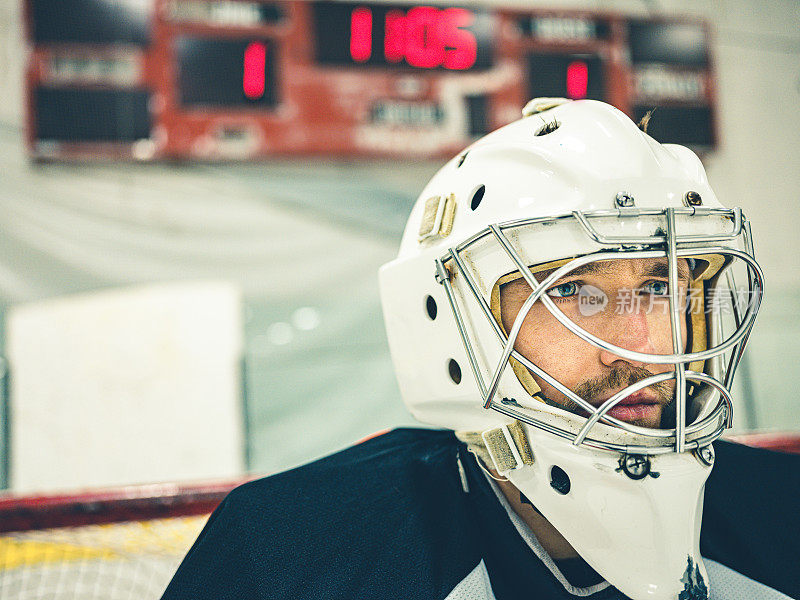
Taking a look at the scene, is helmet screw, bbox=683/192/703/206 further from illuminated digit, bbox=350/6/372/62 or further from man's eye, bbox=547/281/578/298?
illuminated digit, bbox=350/6/372/62

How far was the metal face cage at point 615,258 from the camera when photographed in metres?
0.64

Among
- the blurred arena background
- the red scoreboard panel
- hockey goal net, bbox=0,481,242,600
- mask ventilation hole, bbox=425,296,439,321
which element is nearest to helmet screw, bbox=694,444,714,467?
mask ventilation hole, bbox=425,296,439,321

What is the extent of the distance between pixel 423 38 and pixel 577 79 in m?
0.60

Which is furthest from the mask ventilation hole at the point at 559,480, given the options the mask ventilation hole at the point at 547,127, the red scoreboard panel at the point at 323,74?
the red scoreboard panel at the point at 323,74

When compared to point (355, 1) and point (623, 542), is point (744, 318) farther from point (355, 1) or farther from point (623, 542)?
point (355, 1)

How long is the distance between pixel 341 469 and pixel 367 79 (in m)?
1.67

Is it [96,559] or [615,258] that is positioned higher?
[615,258]

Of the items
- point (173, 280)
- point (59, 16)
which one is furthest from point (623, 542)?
point (59, 16)

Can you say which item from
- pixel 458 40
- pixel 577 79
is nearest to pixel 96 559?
pixel 458 40

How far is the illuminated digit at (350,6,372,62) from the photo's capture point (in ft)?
7.14

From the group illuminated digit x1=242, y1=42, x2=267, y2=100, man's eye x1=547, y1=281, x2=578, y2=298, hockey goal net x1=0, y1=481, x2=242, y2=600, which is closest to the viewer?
man's eye x1=547, y1=281, x2=578, y2=298

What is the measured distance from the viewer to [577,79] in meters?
2.30

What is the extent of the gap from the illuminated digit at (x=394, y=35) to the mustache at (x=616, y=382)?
70.0 inches

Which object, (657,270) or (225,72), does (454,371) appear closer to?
(657,270)
